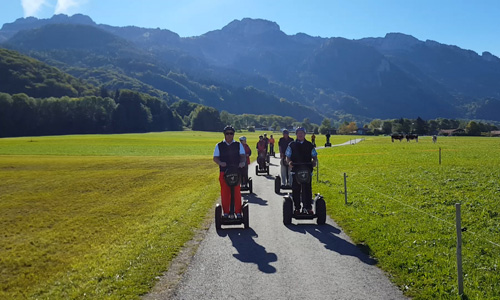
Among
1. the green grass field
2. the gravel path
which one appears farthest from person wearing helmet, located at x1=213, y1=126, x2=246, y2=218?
the green grass field

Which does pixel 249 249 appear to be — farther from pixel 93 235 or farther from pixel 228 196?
pixel 93 235

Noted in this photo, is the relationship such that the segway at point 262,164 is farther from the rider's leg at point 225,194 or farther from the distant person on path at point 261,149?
the rider's leg at point 225,194

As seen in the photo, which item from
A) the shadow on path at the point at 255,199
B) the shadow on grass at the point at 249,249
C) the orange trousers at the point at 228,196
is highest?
the orange trousers at the point at 228,196

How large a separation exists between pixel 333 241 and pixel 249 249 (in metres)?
2.39

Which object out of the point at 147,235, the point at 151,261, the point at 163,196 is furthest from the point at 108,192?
the point at 151,261

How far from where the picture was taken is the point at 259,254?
29.5 ft

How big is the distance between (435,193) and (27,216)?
1827cm

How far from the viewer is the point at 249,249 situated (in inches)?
372

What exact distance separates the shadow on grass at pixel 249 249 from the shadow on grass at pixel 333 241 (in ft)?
5.13

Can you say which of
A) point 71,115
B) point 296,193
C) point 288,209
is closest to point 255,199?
point 288,209

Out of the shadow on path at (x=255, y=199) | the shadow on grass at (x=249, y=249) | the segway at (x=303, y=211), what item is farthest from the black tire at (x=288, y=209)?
the shadow on path at (x=255, y=199)

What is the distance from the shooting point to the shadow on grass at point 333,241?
29.0 ft

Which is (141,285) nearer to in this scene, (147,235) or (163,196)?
(147,235)

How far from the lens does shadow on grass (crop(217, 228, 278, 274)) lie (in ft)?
27.3
